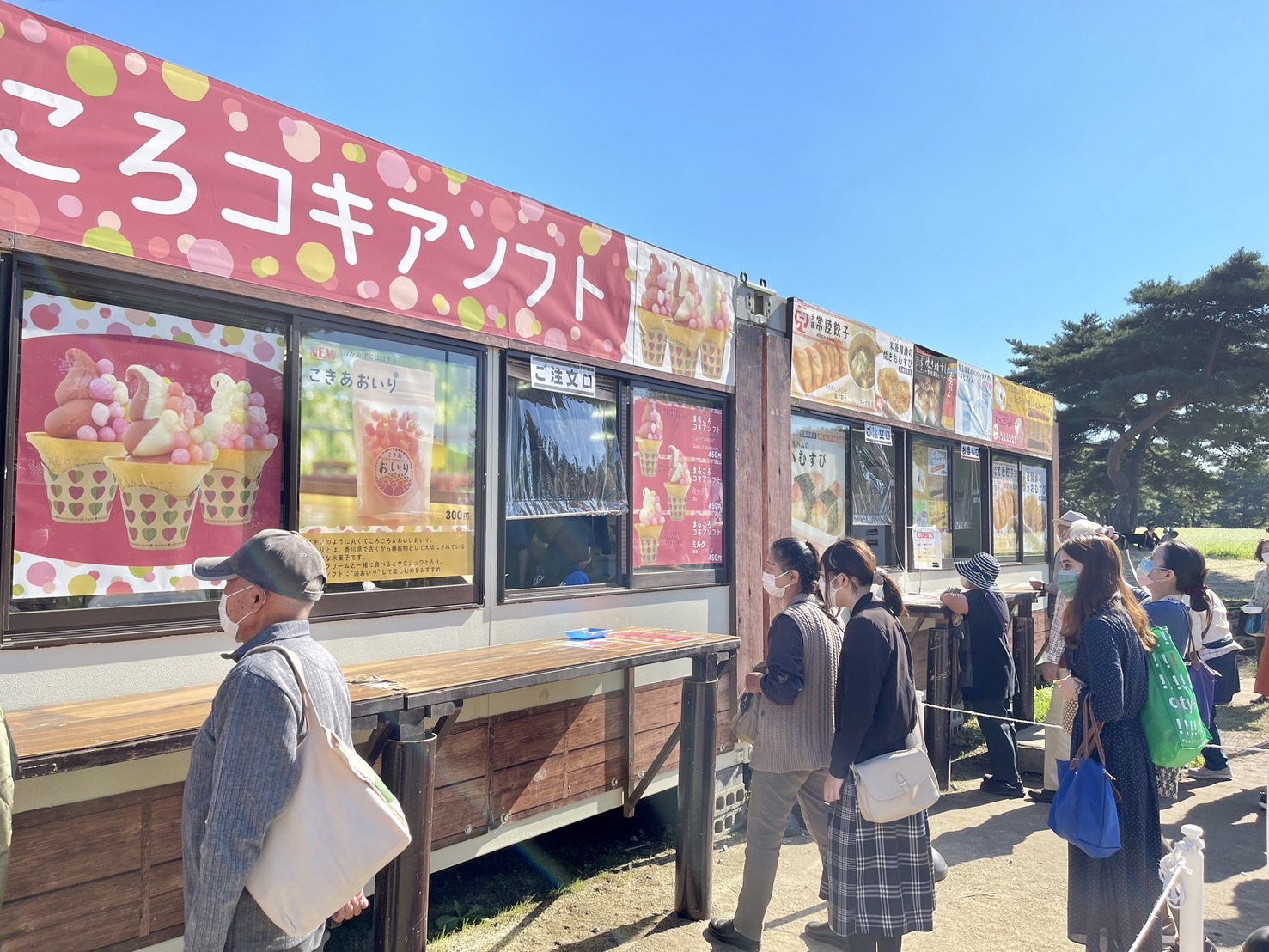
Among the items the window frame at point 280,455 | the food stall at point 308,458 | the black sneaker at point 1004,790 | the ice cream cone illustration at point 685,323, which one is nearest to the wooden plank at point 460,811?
the food stall at point 308,458

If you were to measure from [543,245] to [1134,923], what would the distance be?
460 cm

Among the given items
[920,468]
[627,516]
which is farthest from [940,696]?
[627,516]

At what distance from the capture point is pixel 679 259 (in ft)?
19.7

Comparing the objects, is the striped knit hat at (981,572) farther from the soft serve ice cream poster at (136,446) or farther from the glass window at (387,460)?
the soft serve ice cream poster at (136,446)

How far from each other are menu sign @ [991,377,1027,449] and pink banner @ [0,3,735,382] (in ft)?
23.6

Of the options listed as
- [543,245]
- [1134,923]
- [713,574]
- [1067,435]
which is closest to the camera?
[1134,923]

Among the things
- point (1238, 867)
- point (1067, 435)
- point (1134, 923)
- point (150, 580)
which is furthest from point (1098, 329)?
point (150, 580)

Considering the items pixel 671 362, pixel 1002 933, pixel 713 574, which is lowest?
pixel 1002 933

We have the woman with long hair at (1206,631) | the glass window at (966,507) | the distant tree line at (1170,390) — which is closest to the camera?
the woman with long hair at (1206,631)

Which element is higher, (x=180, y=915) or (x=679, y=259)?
(x=679, y=259)

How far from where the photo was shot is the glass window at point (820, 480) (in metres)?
7.43

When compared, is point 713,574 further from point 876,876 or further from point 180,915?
point 180,915

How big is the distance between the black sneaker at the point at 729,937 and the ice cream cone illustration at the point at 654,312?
3455 millimetres

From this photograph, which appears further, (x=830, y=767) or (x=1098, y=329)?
(x=1098, y=329)
